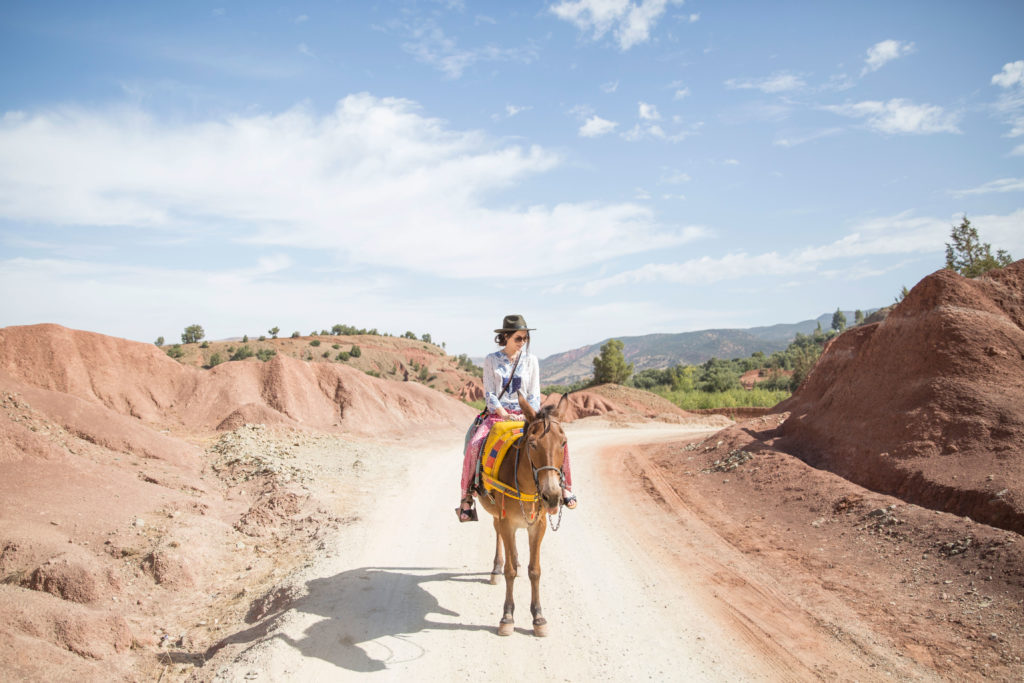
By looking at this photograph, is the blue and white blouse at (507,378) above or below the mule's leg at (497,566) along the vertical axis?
above

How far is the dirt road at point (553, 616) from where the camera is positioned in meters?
5.73

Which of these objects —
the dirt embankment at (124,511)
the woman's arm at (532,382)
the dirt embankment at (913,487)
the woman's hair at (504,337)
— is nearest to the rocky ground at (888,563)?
the dirt embankment at (913,487)

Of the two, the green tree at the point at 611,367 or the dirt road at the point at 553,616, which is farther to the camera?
the green tree at the point at 611,367

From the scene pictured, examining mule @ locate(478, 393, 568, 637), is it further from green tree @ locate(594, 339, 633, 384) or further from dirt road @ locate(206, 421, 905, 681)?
green tree @ locate(594, 339, 633, 384)

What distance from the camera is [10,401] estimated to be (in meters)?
10.8

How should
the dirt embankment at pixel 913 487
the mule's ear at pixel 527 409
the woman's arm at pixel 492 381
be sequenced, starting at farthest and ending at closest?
the woman's arm at pixel 492 381
the dirt embankment at pixel 913 487
the mule's ear at pixel 527 409

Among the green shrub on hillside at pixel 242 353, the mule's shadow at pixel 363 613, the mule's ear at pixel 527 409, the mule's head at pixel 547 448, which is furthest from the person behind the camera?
the green shrub on hillside at pixel 242 353

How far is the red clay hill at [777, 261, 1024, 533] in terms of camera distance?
8.98 metres

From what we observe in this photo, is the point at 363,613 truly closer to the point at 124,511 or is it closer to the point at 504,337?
the point at 504,337

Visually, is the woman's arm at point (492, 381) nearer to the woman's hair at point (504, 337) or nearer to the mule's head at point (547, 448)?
the woman's hair at point (504, 337)

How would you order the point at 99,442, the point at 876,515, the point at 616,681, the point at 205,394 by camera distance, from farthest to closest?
1. the point at 205,394
2. the point at 99,442
3. the point at 876,515
4. the point at 616,681

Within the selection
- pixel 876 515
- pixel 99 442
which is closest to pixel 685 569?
pixel 876 515

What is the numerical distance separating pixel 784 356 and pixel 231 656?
270 ft

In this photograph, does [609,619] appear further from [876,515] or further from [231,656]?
[876,515]
